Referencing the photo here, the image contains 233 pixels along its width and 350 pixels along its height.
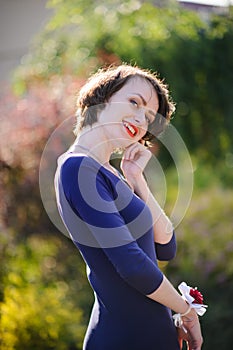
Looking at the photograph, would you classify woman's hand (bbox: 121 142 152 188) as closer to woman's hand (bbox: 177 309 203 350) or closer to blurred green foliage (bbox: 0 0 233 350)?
woman's hand (bbox: 177 309 203 350)

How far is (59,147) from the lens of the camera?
543 cm

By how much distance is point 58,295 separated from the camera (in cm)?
444

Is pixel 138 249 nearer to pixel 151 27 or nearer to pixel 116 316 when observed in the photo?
pixel 116 316

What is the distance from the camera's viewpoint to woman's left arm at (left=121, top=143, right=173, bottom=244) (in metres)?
2.41

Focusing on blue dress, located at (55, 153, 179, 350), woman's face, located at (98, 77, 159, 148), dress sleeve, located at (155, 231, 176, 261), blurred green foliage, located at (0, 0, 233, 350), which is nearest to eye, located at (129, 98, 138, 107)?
woman's face, located at (98, 77, 159, 148)

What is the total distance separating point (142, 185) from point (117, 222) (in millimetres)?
410

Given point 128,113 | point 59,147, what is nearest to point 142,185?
point 128,113

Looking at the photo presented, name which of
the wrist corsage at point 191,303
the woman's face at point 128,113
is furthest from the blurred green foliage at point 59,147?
the woman's face at point 128,113

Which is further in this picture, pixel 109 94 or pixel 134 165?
pixel 134 165

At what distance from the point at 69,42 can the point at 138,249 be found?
592 centimetres

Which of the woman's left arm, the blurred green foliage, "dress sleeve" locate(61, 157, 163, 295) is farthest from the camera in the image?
the blurred green foliage

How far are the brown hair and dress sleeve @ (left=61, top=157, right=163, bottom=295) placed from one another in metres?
0.23

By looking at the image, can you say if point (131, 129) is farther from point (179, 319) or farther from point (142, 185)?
point (179, 319)

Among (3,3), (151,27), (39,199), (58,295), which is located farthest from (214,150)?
(3,3)
